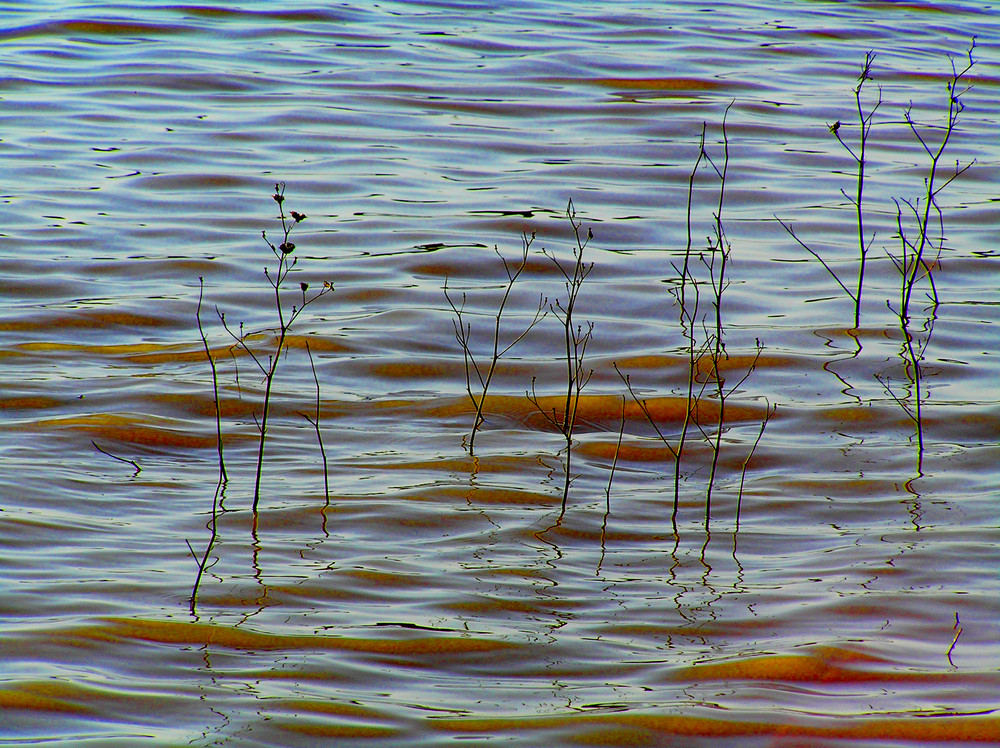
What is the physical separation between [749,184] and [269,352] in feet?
12.9

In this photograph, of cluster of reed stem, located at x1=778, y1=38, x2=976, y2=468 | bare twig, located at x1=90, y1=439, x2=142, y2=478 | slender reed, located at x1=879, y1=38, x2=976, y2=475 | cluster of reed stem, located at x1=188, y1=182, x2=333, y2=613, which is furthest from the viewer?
cluster of reed stem, located at x1=778, y1=38, x2=976, y2=468

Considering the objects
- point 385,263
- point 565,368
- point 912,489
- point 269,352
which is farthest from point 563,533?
point 385,263

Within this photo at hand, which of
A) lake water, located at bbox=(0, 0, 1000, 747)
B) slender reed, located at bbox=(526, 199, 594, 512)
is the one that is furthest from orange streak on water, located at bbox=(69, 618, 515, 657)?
slender reed, located at bbox=(526, 199, 594, 512)

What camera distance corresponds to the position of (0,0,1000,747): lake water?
121 inches

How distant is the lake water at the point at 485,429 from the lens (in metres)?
3.07

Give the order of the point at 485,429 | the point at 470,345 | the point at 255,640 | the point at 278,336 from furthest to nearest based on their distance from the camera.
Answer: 1. the point at 470,345
2. the point at 278,336
3. the point at 485,429
4. the point at 255,640

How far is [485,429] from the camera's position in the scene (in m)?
4.90

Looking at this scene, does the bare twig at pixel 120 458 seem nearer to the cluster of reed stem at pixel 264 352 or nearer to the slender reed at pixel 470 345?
the cluster of reed stem at pixel 264 352

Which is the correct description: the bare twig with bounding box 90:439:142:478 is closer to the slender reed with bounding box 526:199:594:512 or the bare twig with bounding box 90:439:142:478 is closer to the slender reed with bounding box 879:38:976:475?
the slender reed with bounding box 526:199:594:512

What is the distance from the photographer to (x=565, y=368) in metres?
5.51

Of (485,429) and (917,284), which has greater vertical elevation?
(917,284)

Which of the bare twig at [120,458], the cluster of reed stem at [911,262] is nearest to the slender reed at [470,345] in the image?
the bare twig at [120,458]

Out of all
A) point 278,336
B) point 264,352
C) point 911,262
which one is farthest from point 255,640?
point 911,262

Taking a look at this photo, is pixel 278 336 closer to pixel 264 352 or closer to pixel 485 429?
pixel 264 352
